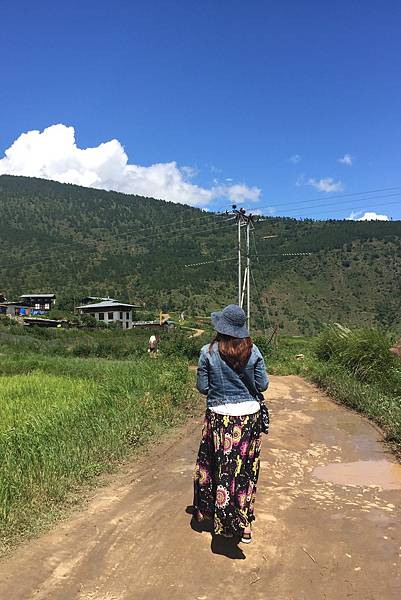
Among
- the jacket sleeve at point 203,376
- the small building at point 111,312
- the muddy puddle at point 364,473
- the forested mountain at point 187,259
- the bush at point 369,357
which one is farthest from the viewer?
the forested mountain at point 187,259

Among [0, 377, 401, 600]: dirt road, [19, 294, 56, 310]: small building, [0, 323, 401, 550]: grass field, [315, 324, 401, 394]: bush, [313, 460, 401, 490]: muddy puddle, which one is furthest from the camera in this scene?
[19, 294, 56, 310]: small building

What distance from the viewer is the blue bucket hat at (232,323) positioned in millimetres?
4223

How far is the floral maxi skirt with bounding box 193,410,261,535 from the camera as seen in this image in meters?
4.02

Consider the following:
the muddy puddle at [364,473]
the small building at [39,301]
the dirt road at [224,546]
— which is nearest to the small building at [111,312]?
the small building at [39,301]

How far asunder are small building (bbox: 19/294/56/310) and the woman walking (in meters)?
72.8

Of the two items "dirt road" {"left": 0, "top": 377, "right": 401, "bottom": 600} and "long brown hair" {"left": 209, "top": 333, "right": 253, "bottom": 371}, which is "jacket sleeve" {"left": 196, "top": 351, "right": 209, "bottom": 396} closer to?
"long brown hair" {"left": 209, "top": 333, "right": 253, "bottom": 371}

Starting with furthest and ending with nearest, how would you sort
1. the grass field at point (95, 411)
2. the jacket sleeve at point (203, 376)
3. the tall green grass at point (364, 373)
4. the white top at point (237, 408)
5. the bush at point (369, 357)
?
the bush at point (369, 357) → the tall green grass at point (364, 373) → the grass field at point (95, 411) → the jacket sleeve at point (203, 376) → the white top at point (237, 408)

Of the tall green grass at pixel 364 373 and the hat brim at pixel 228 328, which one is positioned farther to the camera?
the tall green grass at pixel 364 373

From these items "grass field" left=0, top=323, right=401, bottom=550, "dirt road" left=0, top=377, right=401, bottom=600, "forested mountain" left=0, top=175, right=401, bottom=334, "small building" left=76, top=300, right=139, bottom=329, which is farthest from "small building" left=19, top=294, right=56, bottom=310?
"dirt road" left=0, top=377, right=401, bottom=600

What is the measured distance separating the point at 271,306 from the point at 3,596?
68.4m

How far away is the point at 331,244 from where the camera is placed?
83188 mm

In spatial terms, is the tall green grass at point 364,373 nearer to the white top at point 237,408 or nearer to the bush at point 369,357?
the bush at point 369,357

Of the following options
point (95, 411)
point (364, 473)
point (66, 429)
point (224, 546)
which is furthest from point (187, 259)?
point (224, 546)

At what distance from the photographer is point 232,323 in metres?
4.25
